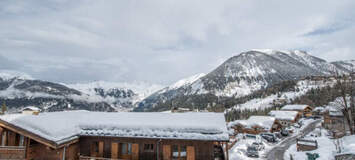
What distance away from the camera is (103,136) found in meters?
16.0

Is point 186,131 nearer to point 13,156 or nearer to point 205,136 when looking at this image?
point 205,136

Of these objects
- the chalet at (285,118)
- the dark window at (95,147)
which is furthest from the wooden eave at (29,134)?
the chalet at (285,118)

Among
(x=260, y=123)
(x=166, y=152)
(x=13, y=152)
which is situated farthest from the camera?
(x=260, y=123)

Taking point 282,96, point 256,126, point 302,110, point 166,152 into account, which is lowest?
point 256,126

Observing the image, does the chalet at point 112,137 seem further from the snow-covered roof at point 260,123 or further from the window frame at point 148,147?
the snow-covered roof at point 260,123

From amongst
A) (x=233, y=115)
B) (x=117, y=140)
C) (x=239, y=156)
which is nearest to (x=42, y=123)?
(x=117, y=140)

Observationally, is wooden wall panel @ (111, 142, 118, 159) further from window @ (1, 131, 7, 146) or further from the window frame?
window @ (1, 131, 7, 146)

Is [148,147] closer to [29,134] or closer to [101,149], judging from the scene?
[101,149]

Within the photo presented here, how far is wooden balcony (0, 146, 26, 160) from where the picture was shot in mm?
13758

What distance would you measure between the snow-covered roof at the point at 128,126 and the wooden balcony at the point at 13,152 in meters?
1.81

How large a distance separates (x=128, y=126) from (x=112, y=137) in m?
1.70

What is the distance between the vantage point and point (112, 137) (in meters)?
16.4

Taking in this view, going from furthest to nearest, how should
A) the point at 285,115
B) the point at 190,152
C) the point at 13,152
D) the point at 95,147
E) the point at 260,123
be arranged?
the point at 285,115 → the point at 260,123 → the point at 95,147 → the point at 190,152 → the point at 13,152

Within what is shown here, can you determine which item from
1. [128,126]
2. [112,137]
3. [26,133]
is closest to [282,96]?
[128,126]
